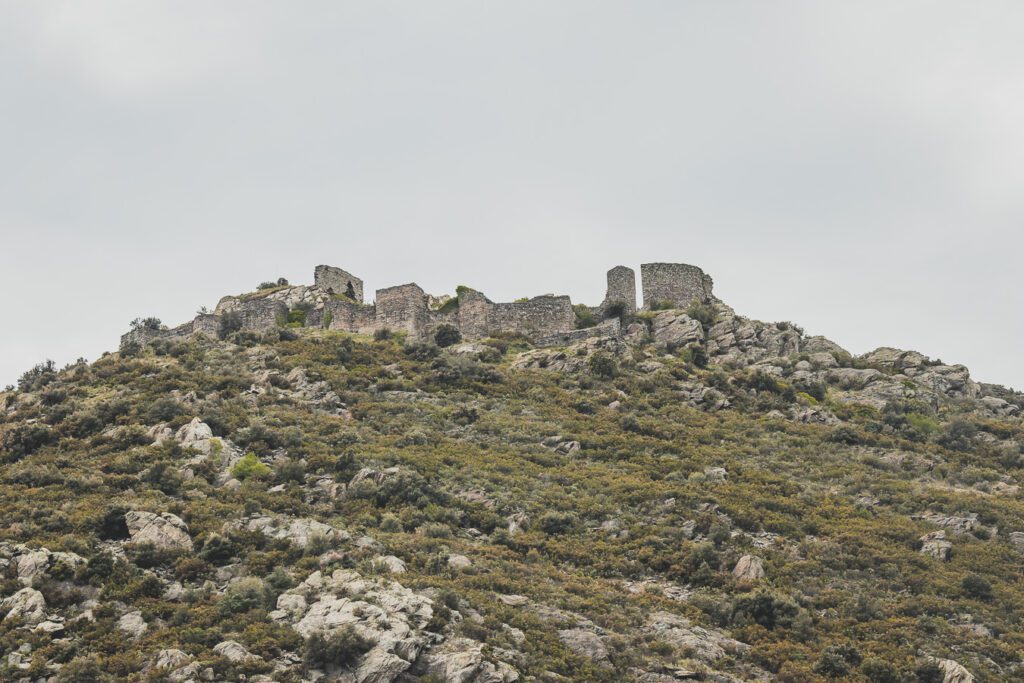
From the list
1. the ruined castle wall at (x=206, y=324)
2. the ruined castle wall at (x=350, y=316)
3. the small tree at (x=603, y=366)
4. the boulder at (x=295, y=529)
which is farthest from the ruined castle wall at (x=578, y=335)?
the boulder at (x=295, y=529)

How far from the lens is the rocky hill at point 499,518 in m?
23.5

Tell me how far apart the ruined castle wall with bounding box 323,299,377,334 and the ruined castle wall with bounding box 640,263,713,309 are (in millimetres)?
18888

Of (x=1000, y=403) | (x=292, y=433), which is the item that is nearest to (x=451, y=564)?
(x=292, y=433)

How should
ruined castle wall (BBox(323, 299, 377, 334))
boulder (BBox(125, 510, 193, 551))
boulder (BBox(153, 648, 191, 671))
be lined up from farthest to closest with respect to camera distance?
ruined castle wall (BBox(323, 299, 377, 334)) < boulder (BBox(125, 510, 193, 551)) < boulder (BBox(153, 648, 191, 671))

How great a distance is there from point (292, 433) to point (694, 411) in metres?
20.7

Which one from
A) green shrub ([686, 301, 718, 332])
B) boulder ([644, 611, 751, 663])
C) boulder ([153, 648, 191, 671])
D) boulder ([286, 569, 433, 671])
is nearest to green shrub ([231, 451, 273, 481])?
boulder ([286, 569, 433, 671])

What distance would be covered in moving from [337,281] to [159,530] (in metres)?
41.0

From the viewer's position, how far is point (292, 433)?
39031mm

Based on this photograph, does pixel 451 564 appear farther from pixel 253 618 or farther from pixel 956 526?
pixel 956 526

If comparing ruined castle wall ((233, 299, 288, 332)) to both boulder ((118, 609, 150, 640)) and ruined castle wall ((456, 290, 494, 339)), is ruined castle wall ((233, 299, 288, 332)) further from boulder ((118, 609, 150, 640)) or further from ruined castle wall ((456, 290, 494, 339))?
boulder ((118, 609, 150, 640))

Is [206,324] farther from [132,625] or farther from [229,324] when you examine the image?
[132,625]

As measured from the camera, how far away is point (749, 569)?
98.0 feet

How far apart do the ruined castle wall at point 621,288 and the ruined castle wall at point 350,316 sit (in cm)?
1533

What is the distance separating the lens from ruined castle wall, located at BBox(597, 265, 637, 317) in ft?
211
